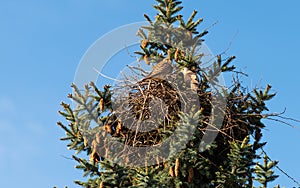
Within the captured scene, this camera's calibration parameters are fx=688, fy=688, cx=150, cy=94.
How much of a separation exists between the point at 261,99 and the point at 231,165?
1389mm

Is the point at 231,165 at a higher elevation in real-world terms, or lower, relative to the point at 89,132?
lower

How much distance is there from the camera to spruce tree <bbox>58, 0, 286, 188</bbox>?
330 inches

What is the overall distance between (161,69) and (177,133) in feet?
4.57

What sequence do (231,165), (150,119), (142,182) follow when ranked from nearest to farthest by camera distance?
1. (142,182)
2. (231,165)
3. (150,119)

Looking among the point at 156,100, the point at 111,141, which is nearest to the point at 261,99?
the point at 156,100

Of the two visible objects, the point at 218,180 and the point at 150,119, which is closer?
the point at 218,180

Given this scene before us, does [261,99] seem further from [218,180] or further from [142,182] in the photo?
[142,182]

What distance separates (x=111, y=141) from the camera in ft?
29.0

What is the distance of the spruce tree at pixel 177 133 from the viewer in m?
8.38

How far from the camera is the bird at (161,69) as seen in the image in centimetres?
945

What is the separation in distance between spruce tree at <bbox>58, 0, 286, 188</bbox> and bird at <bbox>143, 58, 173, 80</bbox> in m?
0.06

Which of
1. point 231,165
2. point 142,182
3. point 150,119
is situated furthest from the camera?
point 150,119

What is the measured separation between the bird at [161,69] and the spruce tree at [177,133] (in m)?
0.06

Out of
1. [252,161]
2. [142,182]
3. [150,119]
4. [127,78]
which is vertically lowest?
[142,182]
